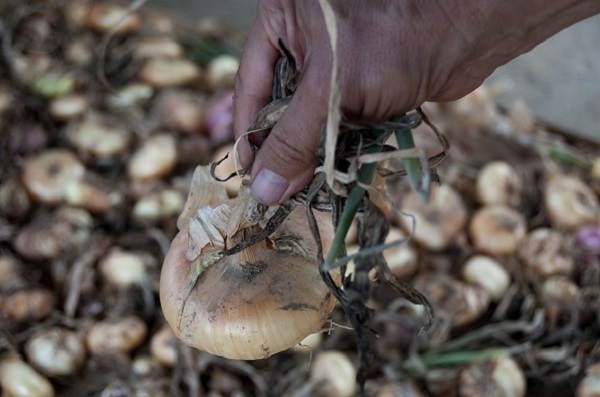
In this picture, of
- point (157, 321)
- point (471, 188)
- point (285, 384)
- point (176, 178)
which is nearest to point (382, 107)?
point (285, 384)

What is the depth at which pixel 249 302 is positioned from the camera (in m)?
0.77

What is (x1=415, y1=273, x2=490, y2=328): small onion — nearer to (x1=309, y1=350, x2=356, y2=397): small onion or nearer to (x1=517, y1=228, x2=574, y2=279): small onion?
(x1=517, y1=228, x2=574, y2=279): small onion

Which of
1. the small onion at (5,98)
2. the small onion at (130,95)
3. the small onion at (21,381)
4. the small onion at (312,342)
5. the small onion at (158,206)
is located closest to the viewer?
the small onion at (21,381)

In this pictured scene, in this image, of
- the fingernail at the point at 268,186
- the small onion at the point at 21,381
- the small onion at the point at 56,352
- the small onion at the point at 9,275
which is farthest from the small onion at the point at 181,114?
the fingernail at the point at 268,186

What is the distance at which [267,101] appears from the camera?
81cm

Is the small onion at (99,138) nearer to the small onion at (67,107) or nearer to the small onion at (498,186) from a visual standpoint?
the small onion at (67,107)

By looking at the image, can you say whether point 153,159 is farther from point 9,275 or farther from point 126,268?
point 9,275

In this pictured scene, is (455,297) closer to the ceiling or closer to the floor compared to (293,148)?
closer to the floor

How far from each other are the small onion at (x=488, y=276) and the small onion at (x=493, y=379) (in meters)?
0.24

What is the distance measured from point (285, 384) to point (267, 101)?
902 mm

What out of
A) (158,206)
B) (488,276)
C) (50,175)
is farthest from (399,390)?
(50,175)

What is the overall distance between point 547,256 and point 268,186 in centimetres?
130

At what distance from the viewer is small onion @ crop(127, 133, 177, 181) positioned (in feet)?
5.87

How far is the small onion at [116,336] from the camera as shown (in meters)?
1.53
